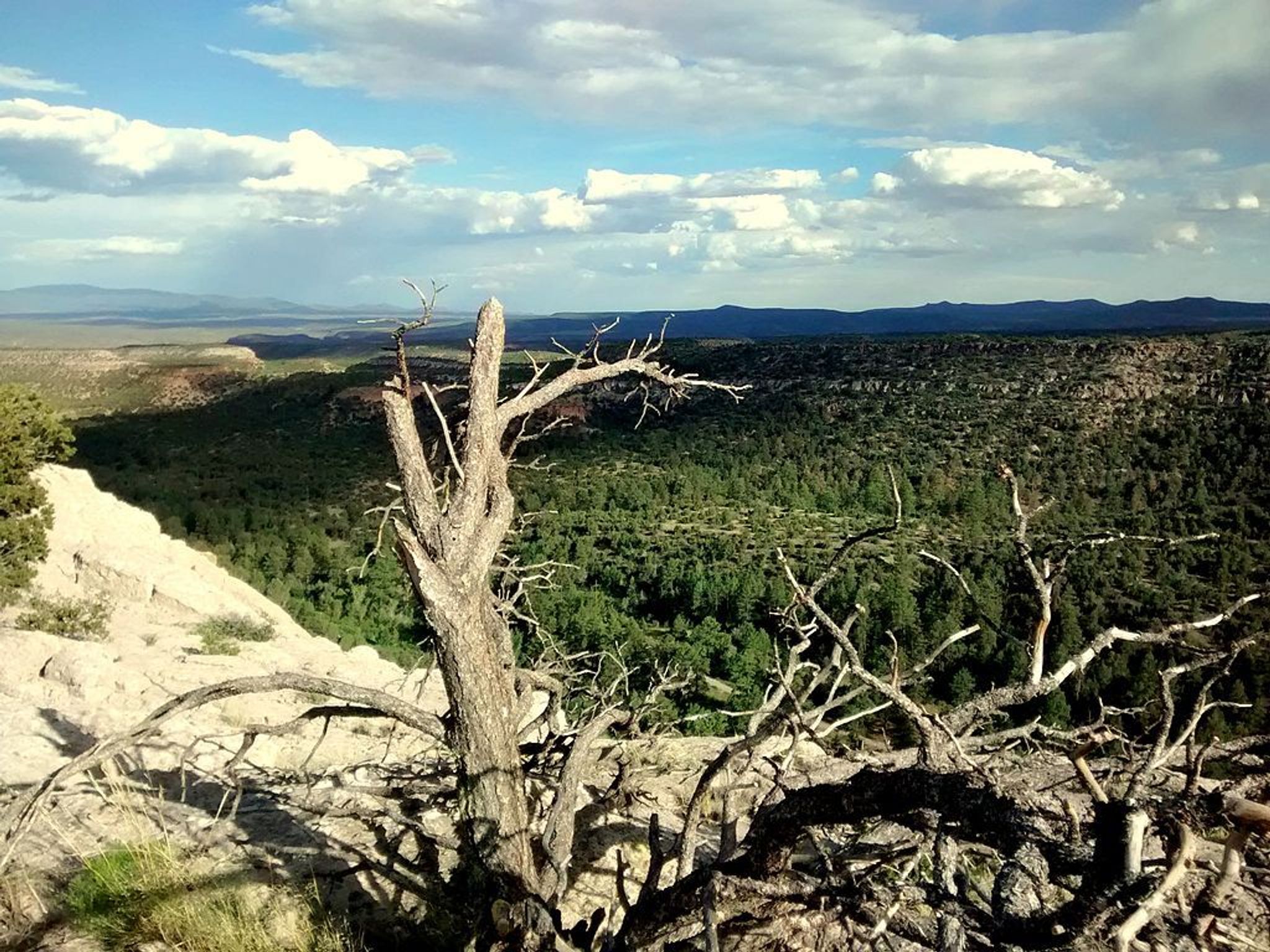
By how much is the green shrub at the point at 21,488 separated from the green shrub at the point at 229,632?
9.89ft

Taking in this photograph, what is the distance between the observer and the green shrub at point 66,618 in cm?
1355

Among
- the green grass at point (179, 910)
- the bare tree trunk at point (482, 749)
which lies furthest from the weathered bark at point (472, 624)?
the green grass at point (179, 910)

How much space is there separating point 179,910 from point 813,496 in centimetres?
4683

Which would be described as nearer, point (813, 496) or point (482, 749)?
point (482, 749)

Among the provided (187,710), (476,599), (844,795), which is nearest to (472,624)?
(476,599)

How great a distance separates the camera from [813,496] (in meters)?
49.4

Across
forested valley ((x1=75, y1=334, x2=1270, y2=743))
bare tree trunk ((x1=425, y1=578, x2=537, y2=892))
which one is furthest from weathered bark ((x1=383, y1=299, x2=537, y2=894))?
forested valley ((x1=75, y1=334, x2=1270, y2=743))

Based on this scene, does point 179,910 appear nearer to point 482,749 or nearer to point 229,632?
point 482,749

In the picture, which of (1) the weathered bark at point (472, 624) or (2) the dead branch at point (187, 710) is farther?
(1) the weathered bark at point (472, 624)

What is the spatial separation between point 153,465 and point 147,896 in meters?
51.4

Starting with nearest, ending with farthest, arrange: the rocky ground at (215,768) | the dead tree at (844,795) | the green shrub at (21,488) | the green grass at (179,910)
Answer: the dead tree at (844,795) < the green grass at (179,910) < the rocky ground at (215,768) < the green shrub at (21,488)

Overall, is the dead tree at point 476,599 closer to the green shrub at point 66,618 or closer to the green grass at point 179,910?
the green grass at point 179,910

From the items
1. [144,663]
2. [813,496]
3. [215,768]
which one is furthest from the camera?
[813,496]

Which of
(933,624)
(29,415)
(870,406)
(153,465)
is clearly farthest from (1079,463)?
Result: (153,465)
